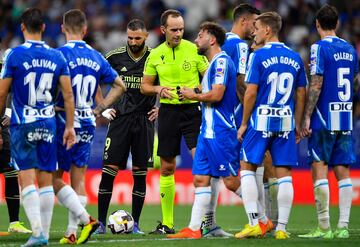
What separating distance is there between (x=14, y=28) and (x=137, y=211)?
12.7 meters

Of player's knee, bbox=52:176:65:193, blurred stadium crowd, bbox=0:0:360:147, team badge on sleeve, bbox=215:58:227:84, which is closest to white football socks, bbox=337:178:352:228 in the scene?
team badge on sleeve, bbox=215:58:227:84

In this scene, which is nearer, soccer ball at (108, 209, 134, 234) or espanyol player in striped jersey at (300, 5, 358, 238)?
espanyol player in striped jersey at (300, 5, 358, 238)

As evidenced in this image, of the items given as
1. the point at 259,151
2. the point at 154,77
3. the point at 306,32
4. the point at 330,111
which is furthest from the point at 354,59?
the point at 306,32

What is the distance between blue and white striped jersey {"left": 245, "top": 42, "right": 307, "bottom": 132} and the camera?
426 inches

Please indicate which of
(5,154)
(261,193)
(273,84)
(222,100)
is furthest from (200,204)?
(5,154)

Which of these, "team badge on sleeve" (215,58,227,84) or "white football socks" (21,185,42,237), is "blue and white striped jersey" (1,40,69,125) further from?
"team badge on sleeve" (215,58,227,84)

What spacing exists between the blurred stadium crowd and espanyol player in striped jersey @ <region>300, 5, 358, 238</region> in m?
12.2

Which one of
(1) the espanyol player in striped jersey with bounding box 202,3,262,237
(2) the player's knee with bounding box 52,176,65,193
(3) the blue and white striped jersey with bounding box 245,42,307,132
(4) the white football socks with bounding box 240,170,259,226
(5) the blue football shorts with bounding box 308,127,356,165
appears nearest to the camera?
(2) the player's knee with bounding box 52,176,65,193

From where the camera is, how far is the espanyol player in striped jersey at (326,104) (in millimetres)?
11297

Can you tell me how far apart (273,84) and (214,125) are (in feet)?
2.81

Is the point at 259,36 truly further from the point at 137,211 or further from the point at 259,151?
the point at 137,211

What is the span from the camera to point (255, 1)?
81.9 feet

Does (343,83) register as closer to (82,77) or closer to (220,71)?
(220,71)

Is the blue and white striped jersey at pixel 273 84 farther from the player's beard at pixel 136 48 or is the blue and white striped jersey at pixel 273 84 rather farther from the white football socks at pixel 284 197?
the player's beard at pixel 136 48
